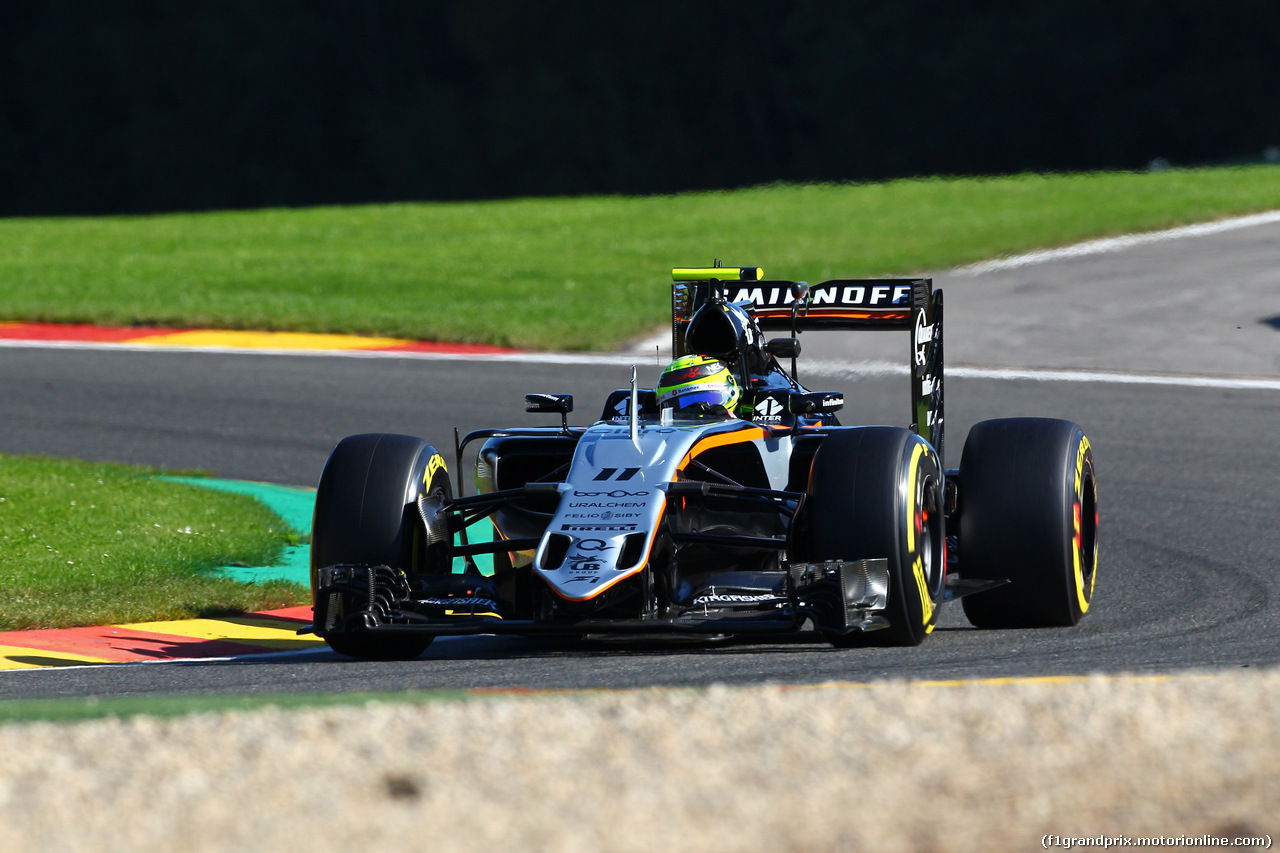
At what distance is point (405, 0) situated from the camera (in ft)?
200

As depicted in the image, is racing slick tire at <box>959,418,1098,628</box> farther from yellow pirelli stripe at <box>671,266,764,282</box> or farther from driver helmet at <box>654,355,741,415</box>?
yellow pirelli stripe at <box>671,266,764,282</box>

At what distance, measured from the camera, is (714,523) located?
777 centimetres

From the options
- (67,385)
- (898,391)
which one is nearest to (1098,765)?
(898,391)

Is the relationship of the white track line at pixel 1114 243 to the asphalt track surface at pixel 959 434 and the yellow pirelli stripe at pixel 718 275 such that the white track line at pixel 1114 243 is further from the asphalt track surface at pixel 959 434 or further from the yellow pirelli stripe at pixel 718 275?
the yellow pirelli stripe at pixel 718 275

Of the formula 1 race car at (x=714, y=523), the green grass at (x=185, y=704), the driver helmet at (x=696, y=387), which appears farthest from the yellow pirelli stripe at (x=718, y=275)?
the green grass at (x=185, y=704)

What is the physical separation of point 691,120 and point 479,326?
35152 millimetres

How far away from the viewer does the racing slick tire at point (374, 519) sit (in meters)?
7.65

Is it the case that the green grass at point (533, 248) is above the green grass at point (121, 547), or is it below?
above

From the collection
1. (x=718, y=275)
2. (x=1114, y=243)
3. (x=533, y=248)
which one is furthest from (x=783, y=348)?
(x=533, y=248)

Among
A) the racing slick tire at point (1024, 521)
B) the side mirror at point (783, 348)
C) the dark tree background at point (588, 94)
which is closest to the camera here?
the racing slick tire at point (1024, 521)

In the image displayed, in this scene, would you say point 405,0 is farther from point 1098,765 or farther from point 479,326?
point 1098,765

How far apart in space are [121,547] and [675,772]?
21.3 feet

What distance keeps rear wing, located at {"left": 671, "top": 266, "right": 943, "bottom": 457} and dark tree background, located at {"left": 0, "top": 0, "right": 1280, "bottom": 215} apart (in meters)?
33.0

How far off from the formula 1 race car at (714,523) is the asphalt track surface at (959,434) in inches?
7.4
